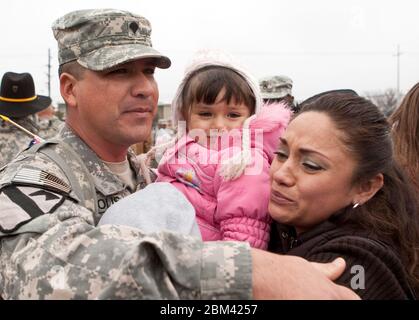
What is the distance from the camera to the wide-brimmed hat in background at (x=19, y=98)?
625cm

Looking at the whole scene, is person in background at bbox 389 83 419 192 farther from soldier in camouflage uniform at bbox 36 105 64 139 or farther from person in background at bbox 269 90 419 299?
soldier in camouflage uniform at bbox 36 105 64 139

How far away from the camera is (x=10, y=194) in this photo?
5.55 ft

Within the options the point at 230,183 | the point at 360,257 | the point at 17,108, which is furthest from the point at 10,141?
the point at 360,257

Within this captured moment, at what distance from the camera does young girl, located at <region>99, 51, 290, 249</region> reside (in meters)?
2.18

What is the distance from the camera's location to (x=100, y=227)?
1.42 meters

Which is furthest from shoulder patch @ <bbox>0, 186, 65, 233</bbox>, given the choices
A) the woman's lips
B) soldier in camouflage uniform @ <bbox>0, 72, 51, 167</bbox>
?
soldier in camouflage uniform @ <bbox>0, 72, 51, 167</bbox>

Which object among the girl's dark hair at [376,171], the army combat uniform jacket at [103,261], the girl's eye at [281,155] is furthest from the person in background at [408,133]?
the army combat uniform jacket at [103,261]

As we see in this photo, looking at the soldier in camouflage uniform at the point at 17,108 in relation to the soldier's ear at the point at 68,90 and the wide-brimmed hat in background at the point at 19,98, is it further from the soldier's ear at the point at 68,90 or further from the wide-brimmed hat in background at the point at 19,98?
the soldier's ear at the point at 68,90

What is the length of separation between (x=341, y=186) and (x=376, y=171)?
0.63 ft

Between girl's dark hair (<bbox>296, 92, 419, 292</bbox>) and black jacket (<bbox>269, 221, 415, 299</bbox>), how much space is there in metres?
0.09

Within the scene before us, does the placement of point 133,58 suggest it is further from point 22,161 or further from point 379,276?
point 379,276

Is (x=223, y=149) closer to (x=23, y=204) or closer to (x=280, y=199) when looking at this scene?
(x=280, y=199)
